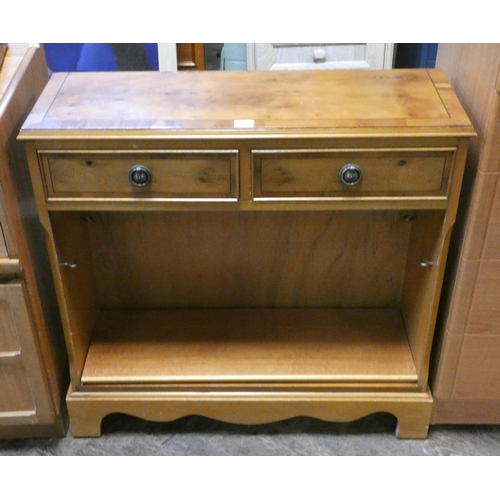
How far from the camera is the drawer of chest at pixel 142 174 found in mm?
1094

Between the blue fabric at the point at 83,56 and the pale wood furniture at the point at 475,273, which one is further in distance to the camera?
the blue fabric at the point at 83,56

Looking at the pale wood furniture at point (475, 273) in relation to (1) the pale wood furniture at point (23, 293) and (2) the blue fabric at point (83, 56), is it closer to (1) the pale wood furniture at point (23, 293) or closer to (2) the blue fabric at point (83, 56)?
(1) the pale wood furniture at point (23, 293)

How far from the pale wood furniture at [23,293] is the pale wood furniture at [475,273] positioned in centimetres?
90

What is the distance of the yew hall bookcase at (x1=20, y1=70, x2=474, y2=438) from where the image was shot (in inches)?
42.9

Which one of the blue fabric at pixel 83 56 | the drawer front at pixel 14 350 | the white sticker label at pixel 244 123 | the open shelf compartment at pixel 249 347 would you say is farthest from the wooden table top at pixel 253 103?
the blue fabric at pixel 83 56

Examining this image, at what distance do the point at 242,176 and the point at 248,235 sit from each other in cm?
38

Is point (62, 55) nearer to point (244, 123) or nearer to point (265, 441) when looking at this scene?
point (244, 123)

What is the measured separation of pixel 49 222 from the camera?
1170mm

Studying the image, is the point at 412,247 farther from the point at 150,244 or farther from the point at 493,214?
the point at 150,244

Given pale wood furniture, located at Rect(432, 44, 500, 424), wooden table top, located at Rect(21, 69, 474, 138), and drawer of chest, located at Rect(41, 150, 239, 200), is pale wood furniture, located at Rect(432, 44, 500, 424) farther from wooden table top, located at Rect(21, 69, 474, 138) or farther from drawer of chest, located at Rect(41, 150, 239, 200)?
drawer of chest, located at Rect(41, 150, 239, 200)

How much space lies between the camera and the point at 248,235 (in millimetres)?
1468

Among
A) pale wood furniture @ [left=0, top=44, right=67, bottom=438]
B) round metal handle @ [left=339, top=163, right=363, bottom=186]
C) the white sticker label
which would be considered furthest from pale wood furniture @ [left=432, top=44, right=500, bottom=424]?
pale wood furniture @ [left=0, top=44, right=67, bottom=438]

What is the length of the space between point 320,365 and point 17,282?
2.37 ft

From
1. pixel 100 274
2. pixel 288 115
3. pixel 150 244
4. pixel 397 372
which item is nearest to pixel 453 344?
pixel 397 372
